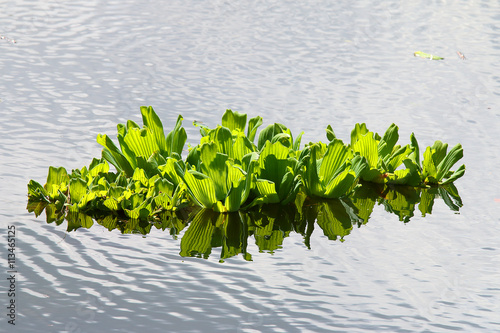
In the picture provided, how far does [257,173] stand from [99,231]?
98cm

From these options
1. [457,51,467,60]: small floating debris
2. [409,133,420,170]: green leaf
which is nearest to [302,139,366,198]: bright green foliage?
[409,133,420,170]: green leaf

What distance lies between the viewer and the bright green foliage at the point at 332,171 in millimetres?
4246

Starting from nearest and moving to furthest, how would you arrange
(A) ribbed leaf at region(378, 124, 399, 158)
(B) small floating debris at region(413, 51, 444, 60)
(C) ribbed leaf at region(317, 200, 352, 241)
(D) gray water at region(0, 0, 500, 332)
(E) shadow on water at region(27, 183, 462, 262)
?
(D) gray water at region(0, 0, 500, 332) < (E) shadow on water at region(27, 183, 462, 262) < (C) ribbed leaf at region(317, 200, 352, 241) < (A) ribbed leaf at region(378, 124, 399, 158) < (B) small floating debris at region(413, 51, 444, 60)

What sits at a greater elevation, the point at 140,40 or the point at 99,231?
the point at 140,40

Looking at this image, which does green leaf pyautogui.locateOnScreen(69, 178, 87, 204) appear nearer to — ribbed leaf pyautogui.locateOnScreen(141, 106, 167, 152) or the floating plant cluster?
the floating plant cluster

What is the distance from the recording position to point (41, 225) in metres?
3.88

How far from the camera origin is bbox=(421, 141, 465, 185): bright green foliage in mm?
4652

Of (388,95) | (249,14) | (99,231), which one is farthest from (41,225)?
(249,14)

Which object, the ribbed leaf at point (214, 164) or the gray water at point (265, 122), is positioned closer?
the gray water at point (265, 122)

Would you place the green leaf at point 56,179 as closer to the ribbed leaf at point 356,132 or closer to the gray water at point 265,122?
the gray water at point 265,122

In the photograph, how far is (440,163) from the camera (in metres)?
4.71

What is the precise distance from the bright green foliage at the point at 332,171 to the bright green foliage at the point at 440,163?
1.86 feet

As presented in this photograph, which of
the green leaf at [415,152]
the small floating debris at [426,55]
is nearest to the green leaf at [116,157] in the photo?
the green leaf at [415,152]

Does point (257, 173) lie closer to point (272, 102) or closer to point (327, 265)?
point (327, 265)
